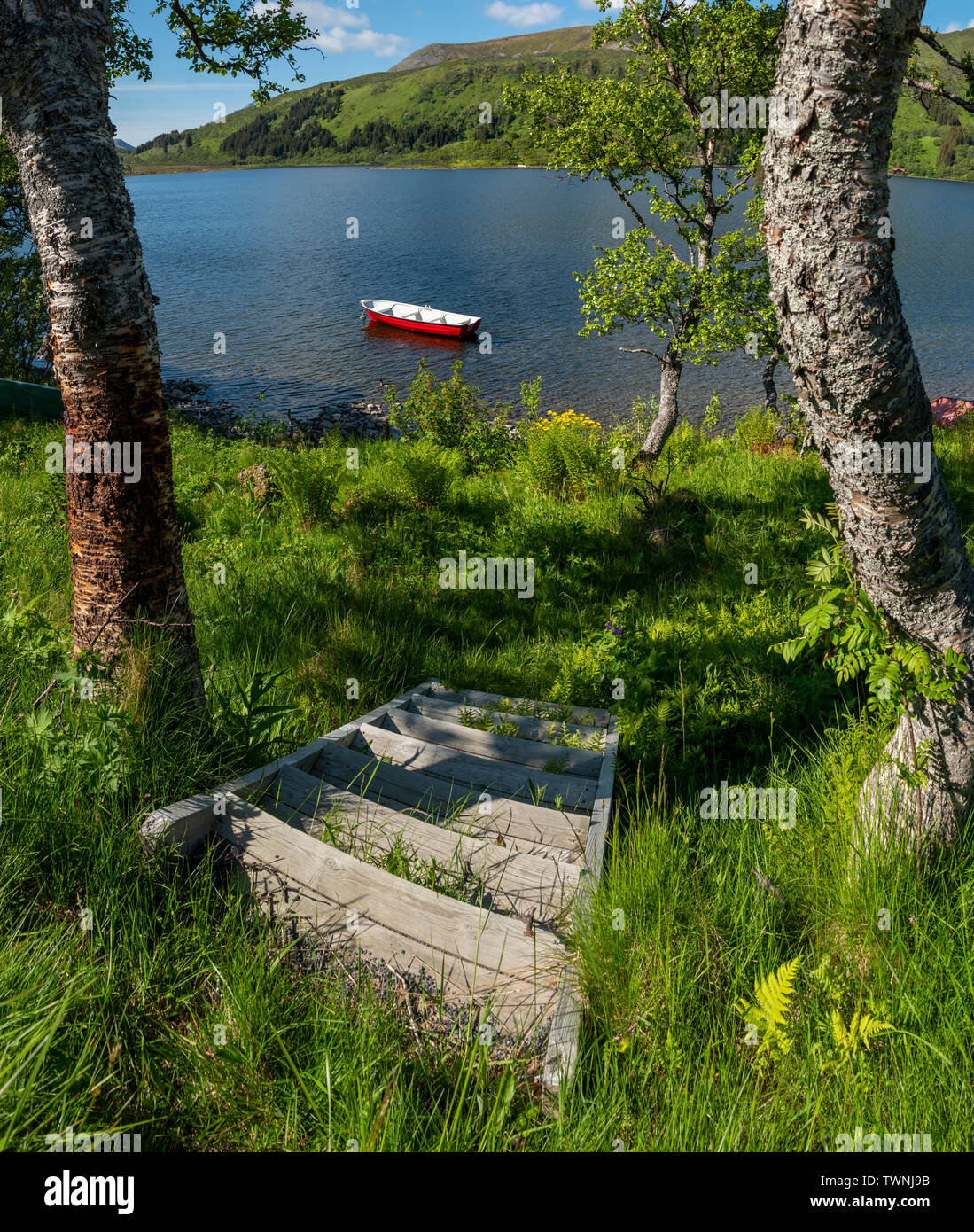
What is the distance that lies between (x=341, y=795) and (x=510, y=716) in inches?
62.8

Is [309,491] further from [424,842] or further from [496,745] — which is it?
[424,842]

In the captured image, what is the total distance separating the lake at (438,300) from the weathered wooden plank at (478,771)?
10.7 meters

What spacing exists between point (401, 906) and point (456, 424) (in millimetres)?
11935

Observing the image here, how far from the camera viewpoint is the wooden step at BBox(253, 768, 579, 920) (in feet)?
10.5

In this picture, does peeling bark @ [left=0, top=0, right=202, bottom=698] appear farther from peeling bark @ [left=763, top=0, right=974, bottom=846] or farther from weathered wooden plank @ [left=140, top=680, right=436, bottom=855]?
peeling bark @ [left=763, top=0, right=974, bottom=846]

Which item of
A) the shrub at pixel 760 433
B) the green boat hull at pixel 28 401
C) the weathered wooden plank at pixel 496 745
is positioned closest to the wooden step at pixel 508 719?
the weathered wooden plank at pixel 496 745

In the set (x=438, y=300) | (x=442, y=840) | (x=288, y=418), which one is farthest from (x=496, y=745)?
(x=438, y=300)

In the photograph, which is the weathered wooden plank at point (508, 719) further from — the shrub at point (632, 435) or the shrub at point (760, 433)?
the shrub at point (760, 433)

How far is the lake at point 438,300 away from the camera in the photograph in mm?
26547

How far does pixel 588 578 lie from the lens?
301 inches

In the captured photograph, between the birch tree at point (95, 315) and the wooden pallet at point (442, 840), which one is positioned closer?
the wooden pallet at point (442, 840)

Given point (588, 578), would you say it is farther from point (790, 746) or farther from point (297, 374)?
point (297, 374)

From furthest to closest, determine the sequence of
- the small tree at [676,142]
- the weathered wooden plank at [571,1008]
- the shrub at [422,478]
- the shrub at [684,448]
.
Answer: the shrub at [684,448] → the small tree at [676,142] → the shrub at [422,478] → the weathered wooden plank at [571,1008]

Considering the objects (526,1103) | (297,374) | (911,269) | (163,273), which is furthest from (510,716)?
(163,273)
